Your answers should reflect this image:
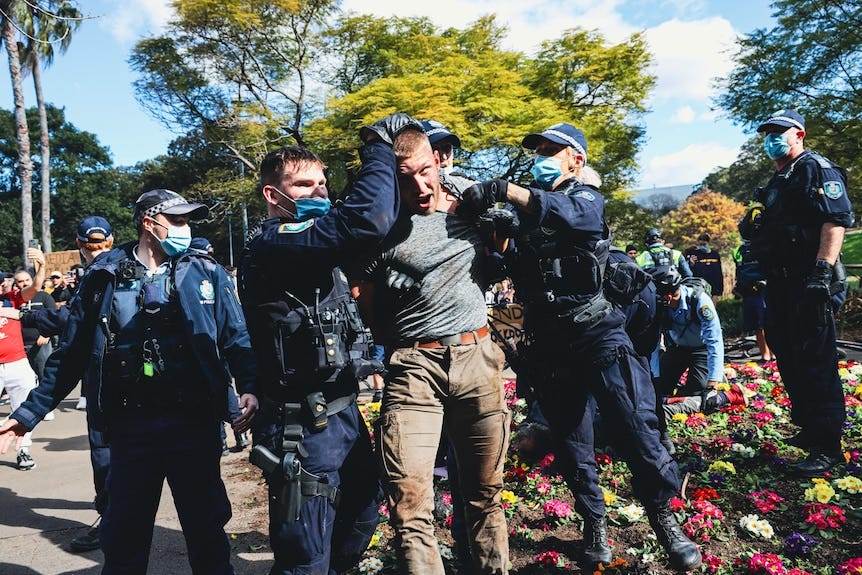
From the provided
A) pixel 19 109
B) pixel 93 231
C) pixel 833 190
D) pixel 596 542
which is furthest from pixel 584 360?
pixel 19 109

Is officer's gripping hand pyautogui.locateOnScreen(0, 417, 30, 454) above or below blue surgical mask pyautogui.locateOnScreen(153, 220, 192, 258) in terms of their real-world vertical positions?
below

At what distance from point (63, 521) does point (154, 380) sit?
2722mm

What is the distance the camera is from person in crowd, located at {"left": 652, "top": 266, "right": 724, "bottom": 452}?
15.1 feet

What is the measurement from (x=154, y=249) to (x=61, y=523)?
9.12ft

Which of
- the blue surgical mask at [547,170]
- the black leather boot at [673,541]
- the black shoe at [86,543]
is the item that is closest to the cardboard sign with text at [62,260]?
the black shoe at [86,543]

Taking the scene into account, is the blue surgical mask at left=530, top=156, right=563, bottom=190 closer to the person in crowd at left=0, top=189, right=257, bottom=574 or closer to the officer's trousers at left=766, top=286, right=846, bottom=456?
the person in crowd at left=0, top=189, right=257, bottom=574

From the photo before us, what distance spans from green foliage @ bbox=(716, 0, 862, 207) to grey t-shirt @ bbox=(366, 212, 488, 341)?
1581 cm

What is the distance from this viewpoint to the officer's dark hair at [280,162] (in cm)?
249

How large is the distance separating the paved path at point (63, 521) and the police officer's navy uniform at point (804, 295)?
3606 millimetres

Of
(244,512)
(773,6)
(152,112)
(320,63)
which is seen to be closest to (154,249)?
(244,512)

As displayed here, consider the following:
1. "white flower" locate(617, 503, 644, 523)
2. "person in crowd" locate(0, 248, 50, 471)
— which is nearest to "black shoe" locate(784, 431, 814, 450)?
"white flower" locate(617, 503, 644, 523)

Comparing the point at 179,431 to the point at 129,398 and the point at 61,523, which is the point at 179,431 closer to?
the point at 129,398

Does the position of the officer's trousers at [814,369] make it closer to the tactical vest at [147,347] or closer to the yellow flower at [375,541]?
the yellow flower at [375,541]

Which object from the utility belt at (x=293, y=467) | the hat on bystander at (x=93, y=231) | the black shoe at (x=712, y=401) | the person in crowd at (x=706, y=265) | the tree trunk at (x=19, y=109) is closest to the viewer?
the utility belt at (x=293, y=467)
